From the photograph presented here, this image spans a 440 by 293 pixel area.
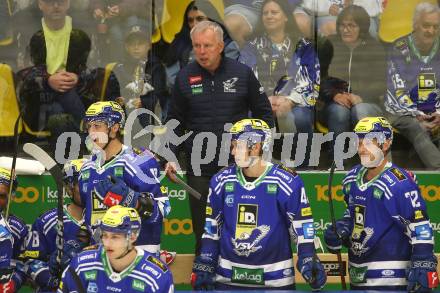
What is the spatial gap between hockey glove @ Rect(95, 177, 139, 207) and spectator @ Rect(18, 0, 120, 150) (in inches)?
97.3

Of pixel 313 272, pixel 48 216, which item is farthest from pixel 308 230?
pixel 48 216

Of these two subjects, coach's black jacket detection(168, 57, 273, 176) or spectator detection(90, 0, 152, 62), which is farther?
spectator detection(90, 0, 152, 62)

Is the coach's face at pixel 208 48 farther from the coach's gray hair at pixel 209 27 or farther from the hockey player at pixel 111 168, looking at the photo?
the hockey player at pixel 111 168

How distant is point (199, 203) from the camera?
9797mm

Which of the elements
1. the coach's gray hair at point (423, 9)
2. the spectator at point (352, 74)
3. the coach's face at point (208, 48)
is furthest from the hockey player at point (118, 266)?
the coach's gray hair at point (423, 9)

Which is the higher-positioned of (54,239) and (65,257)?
(54,239)

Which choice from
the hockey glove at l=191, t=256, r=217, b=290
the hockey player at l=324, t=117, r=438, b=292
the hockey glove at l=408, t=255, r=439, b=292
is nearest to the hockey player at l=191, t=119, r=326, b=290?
the hockey glove at l=191, t=256, r=217, b=290

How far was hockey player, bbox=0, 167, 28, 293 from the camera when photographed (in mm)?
8016

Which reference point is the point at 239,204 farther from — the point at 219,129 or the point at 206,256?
the point at 219,129

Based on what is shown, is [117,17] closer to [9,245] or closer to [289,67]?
[289,67]

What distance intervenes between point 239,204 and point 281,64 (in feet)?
9.12

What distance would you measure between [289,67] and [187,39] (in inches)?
37.7

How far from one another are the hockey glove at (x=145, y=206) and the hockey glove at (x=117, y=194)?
0.05 m

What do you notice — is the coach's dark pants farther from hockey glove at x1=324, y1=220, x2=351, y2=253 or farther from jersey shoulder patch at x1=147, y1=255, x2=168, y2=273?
jersey shoulder patch at x1=147, y1=255, x2=168, y2=273
